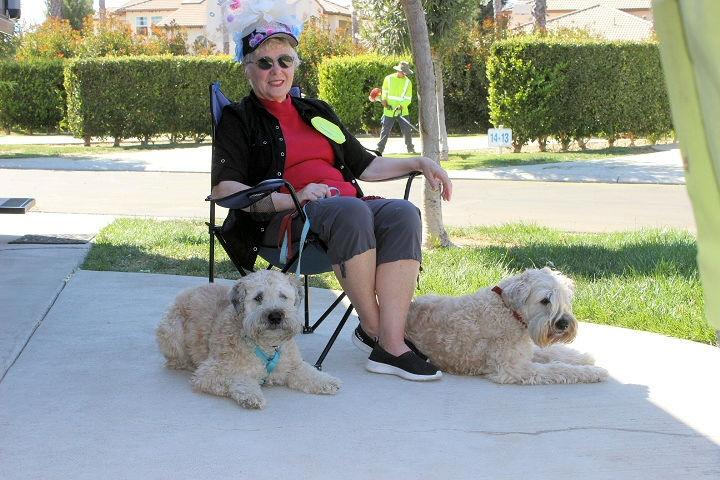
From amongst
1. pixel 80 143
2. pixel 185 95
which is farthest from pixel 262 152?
pixel 80 143

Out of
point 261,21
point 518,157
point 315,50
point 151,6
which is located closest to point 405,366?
point 261,21

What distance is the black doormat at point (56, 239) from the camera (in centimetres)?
808

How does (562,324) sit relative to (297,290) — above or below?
below

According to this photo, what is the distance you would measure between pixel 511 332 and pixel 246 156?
1609 mm

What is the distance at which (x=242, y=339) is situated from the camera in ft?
13.6

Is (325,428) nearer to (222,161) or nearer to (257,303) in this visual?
(257,303)

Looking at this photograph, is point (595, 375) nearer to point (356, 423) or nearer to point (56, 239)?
point (356, 423)

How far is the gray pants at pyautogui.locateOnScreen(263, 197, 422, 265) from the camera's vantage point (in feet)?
14.3

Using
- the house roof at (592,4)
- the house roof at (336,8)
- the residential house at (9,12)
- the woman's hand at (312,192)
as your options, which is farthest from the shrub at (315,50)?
the house roof at (592,4)

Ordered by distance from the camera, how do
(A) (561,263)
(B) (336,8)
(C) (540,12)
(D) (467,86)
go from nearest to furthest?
(A) (561,263) → (D) (467,86) → (C) (540,12) → (B) (336,8)

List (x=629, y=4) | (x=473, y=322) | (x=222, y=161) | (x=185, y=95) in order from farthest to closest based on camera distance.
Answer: (x=629, y=4)
(x=185, y=95)
(x=222, y=161)
(x=473, y=322)

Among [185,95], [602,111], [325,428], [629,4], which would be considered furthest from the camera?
[629,4]

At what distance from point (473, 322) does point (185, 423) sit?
1.45 metres

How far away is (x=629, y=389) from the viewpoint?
425 centimetres
